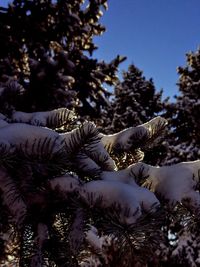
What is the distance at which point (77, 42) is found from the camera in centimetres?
1084

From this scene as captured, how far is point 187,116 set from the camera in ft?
53.7

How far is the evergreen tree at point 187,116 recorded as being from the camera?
50.5ft

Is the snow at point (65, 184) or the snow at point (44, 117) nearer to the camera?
the snow at point (65, 184)

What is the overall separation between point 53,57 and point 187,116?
8.35 m

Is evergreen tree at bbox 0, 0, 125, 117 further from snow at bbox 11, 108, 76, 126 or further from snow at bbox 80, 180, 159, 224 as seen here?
snow at bbox 80, 180, 159, 224

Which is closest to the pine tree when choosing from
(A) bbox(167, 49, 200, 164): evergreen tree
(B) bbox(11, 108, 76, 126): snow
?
(A) bbox(167, 49, 200, 164): evergreen tree

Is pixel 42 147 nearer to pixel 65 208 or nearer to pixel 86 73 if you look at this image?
pixel 65 208

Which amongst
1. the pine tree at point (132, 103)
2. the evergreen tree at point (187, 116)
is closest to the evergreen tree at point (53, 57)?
the evergreen tree at point (187, 116)

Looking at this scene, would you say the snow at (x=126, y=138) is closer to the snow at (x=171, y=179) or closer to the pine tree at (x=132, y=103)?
the snow at (x=171, y=179)

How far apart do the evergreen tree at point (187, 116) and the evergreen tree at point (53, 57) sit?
516 centimetres

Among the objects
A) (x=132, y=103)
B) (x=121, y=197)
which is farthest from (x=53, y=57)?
(x=132, y=103)

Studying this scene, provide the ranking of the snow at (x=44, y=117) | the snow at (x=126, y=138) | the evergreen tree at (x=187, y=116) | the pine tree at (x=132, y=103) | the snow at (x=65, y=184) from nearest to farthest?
the snow at (x=65, y=184) → the snow at (x=126, y=138) → the snow at (x=44, y=117) → the evergreen tree at (x=187, y=116) → the pine tree at (x=132, y=103)

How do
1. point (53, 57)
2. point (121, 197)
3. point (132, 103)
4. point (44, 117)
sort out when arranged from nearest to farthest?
point (121, 197) < point (44, 117) < point (53, 57) < point (132, 103)

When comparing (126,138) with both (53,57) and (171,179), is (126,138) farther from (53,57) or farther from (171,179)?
(53,57)
